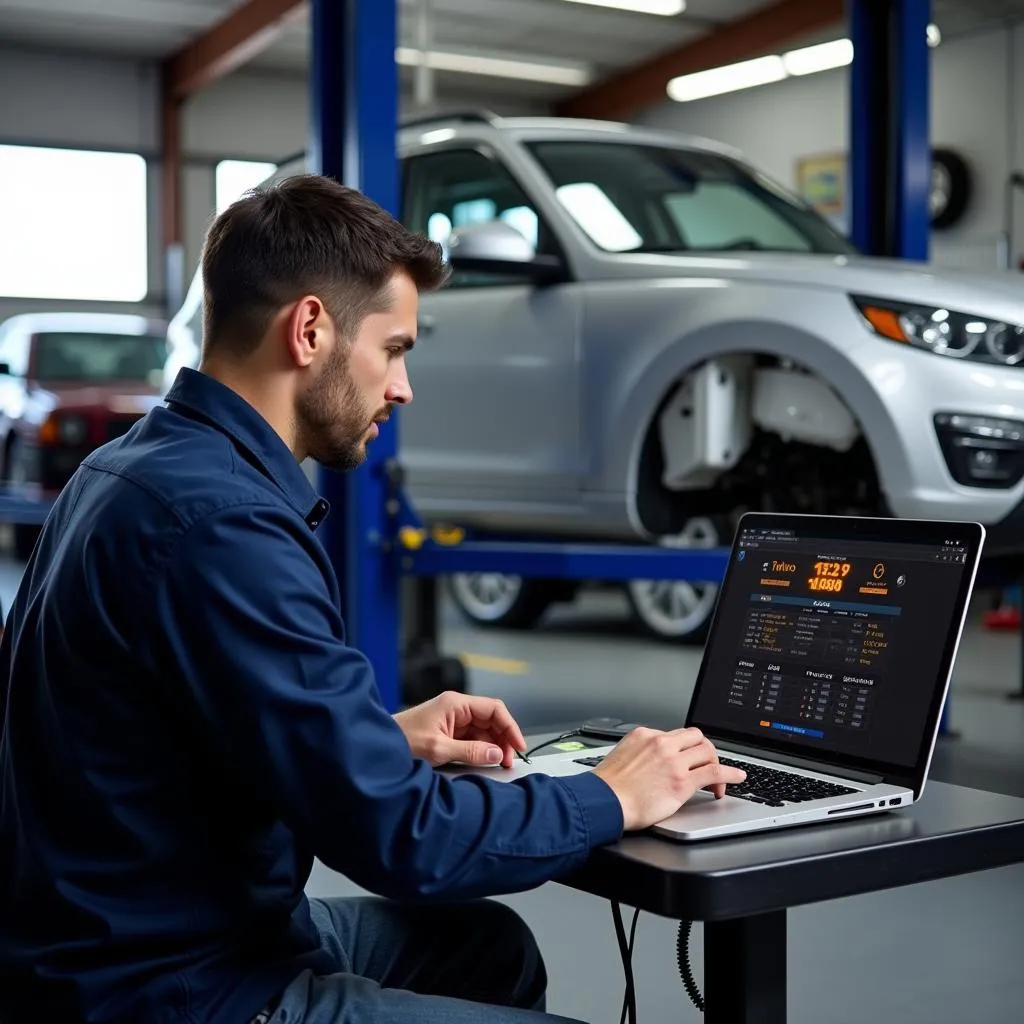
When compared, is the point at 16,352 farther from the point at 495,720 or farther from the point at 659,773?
the point at 659,773

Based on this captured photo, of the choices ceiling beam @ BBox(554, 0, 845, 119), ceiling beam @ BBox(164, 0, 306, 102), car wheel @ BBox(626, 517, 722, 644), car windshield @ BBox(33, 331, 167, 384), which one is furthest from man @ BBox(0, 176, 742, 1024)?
ceiling beam @ BBox(554, 0, 845, 119)

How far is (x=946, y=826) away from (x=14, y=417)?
9697mm

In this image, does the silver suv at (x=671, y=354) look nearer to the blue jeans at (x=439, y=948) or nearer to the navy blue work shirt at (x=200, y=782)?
the blue jeans at (x=439, y=948)

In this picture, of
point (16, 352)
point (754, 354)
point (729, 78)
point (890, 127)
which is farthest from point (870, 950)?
point (729, 78)

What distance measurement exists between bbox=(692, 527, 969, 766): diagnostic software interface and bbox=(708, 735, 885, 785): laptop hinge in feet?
0.06

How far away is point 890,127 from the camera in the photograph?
17.7ft

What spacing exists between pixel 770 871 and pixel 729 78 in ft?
45.4

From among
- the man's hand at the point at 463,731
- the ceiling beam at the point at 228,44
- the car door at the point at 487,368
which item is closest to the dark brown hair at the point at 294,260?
the man's hand at the point at 463,731

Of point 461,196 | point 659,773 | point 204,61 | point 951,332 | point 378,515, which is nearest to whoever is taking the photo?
point 659,773

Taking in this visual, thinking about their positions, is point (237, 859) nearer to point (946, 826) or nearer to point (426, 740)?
point (426, 740)

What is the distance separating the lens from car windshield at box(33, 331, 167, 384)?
10.4 meters

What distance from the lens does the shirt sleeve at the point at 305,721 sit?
1270mm

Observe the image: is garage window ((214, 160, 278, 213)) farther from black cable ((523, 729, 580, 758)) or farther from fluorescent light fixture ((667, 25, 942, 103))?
black cable ((523, 729, 580, 758))

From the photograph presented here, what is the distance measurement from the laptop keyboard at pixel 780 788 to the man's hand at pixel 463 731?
273 mm
